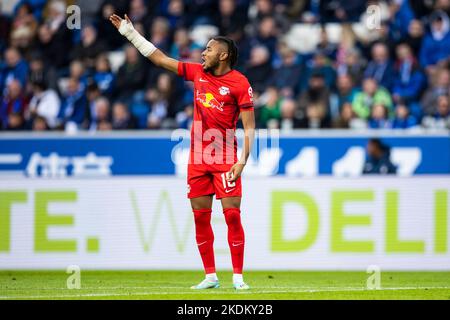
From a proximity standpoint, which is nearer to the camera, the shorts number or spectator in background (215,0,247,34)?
the shorts number

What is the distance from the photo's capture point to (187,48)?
1802cm

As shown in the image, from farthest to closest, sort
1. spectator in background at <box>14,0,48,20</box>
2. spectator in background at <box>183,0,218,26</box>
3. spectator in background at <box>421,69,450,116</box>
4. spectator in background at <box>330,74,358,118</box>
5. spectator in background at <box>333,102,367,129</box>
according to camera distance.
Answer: spectator in background at <box>14,0,48,20</box>
spectator in background at <box>183,0,218,26</box>
spectator in background at <box>330,74,358,118</box>
spectator in background at <box>421,69,450,116</box>
spectator in background at <box>333,102,367,129</box>

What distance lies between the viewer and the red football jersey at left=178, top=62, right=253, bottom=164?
34.0 ft

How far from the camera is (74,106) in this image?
17562 mm

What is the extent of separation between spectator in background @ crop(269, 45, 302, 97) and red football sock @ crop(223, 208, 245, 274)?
7.15 meters

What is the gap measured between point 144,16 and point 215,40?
336 inches

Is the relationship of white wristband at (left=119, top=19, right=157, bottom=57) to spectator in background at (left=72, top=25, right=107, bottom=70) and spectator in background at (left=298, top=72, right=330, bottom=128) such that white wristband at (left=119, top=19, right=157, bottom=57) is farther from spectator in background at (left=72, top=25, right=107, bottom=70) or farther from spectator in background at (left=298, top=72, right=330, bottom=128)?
spectator in background at (left=72, top=25, right=107, bottom=70)

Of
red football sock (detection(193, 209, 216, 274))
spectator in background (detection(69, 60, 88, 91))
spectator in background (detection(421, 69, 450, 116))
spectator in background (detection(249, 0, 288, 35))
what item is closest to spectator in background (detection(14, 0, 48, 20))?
spectator in background (detection(69, 60, 88, 91))

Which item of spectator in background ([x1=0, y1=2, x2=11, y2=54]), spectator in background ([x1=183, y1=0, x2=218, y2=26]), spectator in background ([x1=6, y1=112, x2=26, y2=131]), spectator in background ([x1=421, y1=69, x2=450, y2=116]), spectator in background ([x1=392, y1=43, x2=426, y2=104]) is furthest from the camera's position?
spectator in background ([x1=0, y1=2, x2=11, y2=54])

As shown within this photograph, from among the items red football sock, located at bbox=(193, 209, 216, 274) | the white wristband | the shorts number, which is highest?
the white wristband

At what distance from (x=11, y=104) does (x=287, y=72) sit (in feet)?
15.0

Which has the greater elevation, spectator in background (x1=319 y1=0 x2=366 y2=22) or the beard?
spectator in background (x1=319 y1=0 x2=366 y2=22)

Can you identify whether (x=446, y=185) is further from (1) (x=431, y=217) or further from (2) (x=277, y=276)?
(2) (x=277, y=276)

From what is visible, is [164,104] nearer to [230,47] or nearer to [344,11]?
[344,11]
